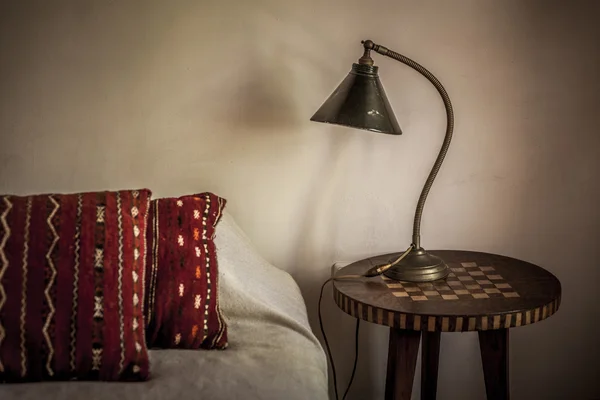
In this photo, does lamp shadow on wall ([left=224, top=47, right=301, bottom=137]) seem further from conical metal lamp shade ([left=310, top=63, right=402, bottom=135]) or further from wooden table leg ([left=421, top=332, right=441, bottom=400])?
wooden table leg ([left=421, top=332, right=441, bottom=400])

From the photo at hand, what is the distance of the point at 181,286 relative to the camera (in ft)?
5.06

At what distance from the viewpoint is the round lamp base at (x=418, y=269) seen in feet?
5.79

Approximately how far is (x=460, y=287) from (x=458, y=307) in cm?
14

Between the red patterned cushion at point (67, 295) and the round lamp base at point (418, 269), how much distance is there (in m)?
0.64

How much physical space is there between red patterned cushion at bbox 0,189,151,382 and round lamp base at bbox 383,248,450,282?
2.10 feet

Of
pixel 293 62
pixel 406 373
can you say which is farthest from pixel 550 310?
pixel 293 62

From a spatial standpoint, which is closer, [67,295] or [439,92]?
[67,295]

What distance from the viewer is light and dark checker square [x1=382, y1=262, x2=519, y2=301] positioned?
1672mm

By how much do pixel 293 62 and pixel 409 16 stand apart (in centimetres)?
34

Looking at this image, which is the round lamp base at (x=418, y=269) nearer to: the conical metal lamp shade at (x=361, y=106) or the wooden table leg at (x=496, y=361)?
the wooden table leg at (x=496, y=361)

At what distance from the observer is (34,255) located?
1410 mm

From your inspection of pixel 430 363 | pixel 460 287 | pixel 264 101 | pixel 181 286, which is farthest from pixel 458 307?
pixel 264 101

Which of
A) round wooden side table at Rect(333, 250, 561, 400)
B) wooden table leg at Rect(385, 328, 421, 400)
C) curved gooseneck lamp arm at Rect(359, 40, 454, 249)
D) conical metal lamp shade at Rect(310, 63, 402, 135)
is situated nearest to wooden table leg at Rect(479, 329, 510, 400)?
round wooden side table at Rect(333, 250, 561, 400)

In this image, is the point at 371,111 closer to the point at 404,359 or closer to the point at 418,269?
the point at 418,269
